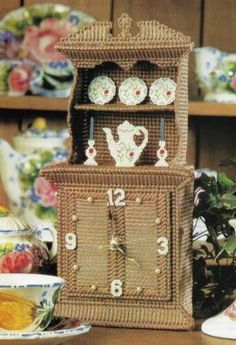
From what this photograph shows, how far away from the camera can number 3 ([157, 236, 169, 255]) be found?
1.53 meters

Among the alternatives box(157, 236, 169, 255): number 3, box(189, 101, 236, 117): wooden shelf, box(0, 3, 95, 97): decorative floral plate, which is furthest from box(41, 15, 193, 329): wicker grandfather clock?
box(0, 3, 95, 97): decorative floral plate

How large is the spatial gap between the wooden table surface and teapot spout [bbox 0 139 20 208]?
3.41 feet

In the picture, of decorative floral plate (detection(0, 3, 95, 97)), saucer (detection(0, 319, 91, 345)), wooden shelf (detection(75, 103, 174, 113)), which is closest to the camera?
saucer (detection(0, 319, 91, 345))

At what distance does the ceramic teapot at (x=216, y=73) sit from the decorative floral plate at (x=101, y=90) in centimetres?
81

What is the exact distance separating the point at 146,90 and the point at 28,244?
31 centimetres

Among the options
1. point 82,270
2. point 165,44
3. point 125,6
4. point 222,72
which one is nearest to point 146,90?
point 165,44

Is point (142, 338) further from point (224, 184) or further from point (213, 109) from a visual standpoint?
point (213, 109)

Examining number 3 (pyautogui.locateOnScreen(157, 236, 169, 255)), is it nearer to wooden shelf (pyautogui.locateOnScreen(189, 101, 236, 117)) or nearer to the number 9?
the number 9

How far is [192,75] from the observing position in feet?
8.66

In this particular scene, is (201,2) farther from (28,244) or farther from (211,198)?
(28,244)

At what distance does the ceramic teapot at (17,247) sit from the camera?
150 centimetres

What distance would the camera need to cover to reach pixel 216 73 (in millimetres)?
2512

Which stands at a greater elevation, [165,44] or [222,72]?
[165,44]

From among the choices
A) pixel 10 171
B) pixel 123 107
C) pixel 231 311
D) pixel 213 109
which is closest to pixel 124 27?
pixel 123 107
